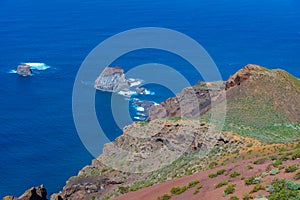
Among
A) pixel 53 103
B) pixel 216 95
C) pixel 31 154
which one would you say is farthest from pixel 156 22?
pixel 216 95

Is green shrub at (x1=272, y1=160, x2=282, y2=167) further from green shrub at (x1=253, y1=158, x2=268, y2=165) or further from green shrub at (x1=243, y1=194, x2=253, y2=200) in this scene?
green shrub at (x1=243, y1=194, x2=253, y2=200)

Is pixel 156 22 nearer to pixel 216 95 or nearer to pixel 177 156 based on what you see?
pixel 216 95

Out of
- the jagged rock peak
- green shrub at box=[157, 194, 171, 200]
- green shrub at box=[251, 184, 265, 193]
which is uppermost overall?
the jagged rock peak

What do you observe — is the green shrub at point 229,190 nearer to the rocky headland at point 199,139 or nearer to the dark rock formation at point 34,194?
the rocky headland at point 199,139

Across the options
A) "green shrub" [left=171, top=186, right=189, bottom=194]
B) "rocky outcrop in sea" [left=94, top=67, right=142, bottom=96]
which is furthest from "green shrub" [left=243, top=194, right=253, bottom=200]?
"rocky outcrop in sea" [left=94, top=67, right=142, bottom=96]

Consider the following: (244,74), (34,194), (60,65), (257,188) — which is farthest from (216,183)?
(60,65)

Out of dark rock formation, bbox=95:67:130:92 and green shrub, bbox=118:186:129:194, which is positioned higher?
dark rock formation, bbox=95:67:130:92

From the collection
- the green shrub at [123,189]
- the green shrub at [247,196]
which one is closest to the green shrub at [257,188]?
the green shrub at [247,196]
